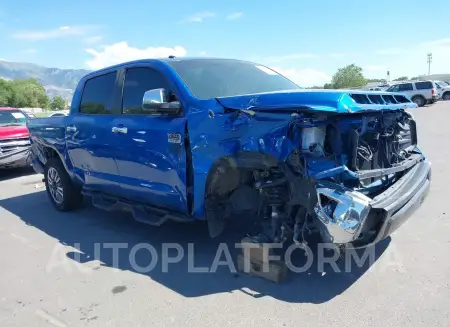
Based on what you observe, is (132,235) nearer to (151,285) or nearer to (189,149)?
(151,285)

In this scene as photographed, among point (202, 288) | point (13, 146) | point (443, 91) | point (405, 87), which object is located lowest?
point (202, 288)

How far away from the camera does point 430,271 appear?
3.44m

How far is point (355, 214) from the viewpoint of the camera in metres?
2.81

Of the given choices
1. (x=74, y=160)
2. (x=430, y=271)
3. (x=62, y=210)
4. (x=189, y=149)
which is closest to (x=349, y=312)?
(x=430, y=271)

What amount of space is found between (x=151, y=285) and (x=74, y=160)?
267 cm

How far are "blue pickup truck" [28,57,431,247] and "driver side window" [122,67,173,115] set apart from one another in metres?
0.01

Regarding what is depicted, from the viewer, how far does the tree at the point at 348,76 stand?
86.5 metres

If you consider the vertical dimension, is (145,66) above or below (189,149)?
above

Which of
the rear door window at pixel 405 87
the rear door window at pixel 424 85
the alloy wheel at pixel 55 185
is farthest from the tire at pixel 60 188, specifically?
the rear door window at pixel 405 87

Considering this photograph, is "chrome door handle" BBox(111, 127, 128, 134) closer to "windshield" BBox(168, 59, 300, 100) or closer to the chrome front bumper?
"windshield" BBox(168, 59, 300, 100)

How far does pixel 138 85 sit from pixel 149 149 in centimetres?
87

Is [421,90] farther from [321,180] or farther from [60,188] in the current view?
[321,180]

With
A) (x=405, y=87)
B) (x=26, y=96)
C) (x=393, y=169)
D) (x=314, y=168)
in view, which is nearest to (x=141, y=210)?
(x=314, y=168)

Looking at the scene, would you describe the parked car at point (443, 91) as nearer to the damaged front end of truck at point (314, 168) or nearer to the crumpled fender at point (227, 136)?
the damaged front end of truck at point (314, 168)
